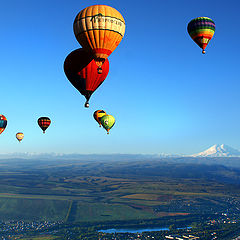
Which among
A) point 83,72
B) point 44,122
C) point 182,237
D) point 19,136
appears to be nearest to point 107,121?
point 44,122

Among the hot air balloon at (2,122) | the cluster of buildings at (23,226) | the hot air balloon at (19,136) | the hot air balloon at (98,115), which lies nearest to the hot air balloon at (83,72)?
the hot air balloon at (98,115)

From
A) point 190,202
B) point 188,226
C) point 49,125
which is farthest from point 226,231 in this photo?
point 49,125

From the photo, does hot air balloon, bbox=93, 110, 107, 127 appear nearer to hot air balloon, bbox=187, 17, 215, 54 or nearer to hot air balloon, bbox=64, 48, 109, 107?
hot air balloon, bbox=187, 17, 215, 54

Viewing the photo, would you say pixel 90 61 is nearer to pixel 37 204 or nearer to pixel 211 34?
pixel 211 34

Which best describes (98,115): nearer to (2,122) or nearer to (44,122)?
(44,122)

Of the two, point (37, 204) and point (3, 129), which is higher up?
point (3, 129)

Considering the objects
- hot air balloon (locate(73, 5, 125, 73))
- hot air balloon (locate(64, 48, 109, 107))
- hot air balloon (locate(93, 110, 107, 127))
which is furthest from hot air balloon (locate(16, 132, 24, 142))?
hot air balloon (locate(73, 5, 125, 73))
